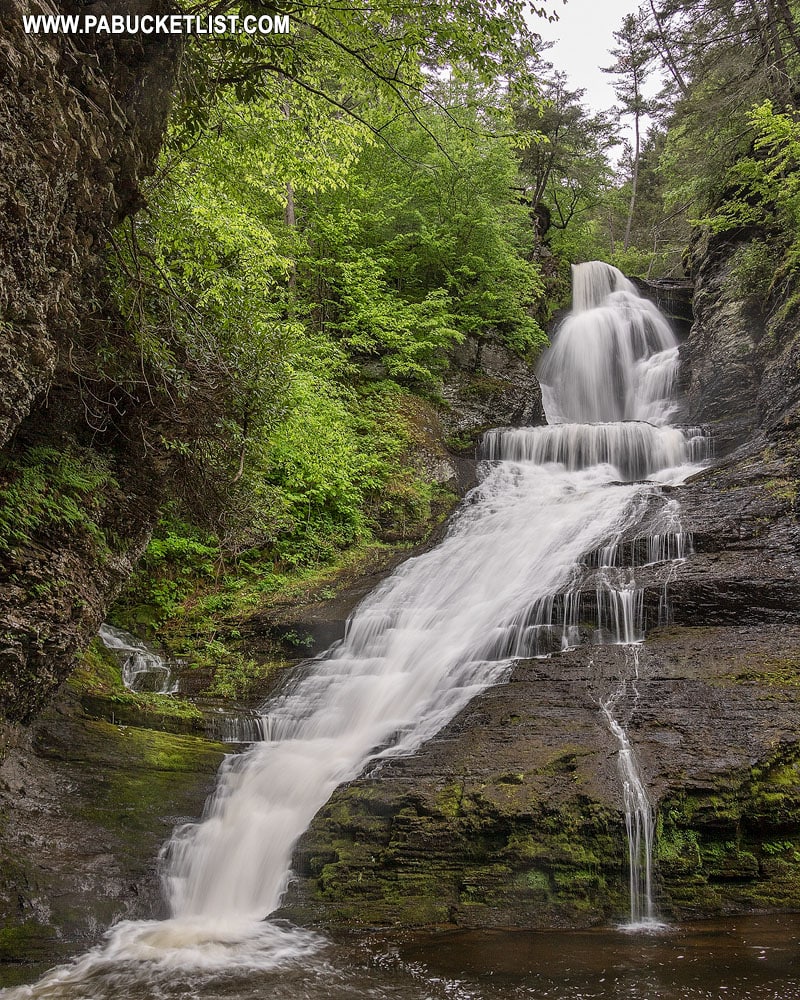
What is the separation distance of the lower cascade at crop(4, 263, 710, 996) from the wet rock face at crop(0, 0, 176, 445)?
14.3 feet

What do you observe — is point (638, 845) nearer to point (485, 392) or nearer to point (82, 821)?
point (82, 821)

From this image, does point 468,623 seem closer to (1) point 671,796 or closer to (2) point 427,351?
(1) point 671,796

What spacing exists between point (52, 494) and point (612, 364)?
714 inches

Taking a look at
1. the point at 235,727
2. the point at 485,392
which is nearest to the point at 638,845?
the point at 235,727

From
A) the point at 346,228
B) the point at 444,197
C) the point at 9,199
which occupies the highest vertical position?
the point at 444,197

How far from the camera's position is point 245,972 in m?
4.61

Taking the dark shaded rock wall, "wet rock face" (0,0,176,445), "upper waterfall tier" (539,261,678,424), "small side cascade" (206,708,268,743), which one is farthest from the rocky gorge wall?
"upper waterfall tier" (539,261,678,424)

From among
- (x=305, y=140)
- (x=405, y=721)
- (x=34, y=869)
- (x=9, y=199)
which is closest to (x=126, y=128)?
(x=9, y=199)

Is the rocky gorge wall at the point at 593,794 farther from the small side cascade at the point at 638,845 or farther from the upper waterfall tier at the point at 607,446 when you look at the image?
the upper waterfall tier at the point at 607,446

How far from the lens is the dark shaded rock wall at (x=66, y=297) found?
11.1 feet

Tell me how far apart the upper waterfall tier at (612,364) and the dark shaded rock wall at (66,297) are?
48.0 ft

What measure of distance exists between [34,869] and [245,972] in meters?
2.04

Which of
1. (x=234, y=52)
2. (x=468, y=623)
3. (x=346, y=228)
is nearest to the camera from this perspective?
(x=234, y=52)

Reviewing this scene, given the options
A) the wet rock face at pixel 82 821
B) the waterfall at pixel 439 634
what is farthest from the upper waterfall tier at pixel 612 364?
the wet rock face at pixel 82 821
